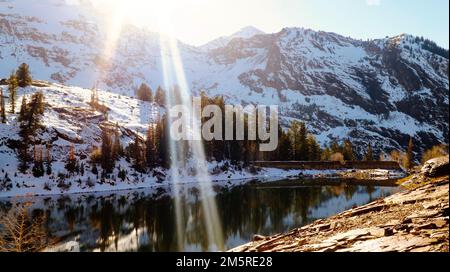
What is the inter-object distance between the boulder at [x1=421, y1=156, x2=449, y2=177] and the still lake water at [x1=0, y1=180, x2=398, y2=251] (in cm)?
1832

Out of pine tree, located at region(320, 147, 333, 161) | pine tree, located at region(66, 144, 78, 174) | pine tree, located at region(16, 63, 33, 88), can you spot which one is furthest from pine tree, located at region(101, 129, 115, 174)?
pine tree, located at region(320, 147, 333, 161)

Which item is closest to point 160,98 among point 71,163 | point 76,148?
point 76,148

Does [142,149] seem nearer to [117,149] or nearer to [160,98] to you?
[117,149]

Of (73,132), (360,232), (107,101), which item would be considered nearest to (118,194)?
(73,132)

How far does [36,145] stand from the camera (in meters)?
93.8

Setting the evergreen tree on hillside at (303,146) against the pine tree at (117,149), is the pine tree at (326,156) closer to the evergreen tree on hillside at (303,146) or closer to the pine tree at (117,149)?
the evergreen tree on hillside at (303,146)

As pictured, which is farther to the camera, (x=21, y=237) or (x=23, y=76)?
(x=23, y=76)

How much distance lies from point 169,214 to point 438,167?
3871 cm

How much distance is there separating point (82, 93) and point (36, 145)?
220ft

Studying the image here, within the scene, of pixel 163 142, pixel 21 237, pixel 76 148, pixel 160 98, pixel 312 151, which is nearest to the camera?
pixel 21 237

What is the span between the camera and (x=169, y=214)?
2277 inches

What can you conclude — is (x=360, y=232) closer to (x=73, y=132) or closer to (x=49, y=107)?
(x=73, y=132)

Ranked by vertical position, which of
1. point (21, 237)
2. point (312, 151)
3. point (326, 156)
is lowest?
point (21, 237)

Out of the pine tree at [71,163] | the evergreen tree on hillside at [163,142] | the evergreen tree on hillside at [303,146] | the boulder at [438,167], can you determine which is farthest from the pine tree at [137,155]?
the boulder at [438,167]
